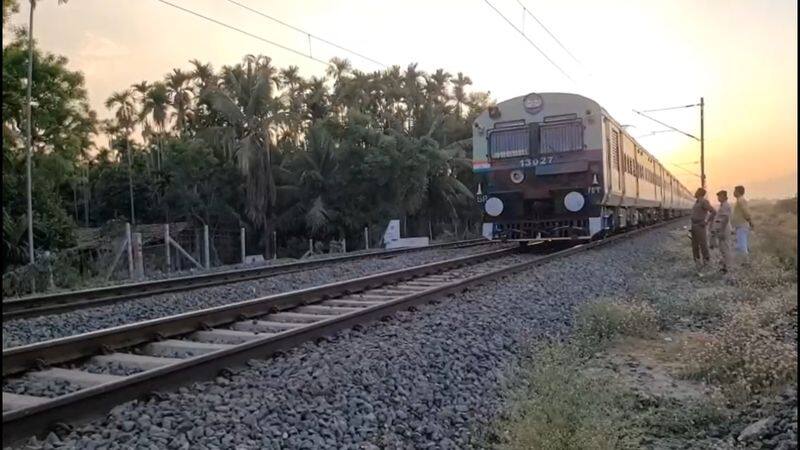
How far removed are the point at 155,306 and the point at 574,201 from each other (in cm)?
907

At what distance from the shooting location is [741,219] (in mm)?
11789

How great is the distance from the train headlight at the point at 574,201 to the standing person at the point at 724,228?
9.12ft

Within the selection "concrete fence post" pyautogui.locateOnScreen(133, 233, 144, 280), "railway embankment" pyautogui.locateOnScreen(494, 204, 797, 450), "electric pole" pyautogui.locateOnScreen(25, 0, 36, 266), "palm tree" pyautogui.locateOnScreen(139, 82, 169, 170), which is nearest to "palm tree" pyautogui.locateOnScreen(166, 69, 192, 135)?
"palm tree" pyautogui.locateOnScreen(139, 82, 169, 170)

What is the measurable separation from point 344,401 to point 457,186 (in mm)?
31388

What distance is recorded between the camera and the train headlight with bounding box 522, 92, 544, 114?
14414 millimetres

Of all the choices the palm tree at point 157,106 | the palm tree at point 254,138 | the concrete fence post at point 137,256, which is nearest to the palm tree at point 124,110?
the palm tree at point 157,106

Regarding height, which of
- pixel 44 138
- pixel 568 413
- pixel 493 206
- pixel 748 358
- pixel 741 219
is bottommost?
pixel 568 413

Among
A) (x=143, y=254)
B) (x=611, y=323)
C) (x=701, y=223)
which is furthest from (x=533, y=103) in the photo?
(x=143, y=254)

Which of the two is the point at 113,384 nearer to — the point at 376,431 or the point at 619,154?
the point at 376,431

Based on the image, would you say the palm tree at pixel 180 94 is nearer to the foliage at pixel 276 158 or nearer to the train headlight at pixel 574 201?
the foliage at pixel 276 158

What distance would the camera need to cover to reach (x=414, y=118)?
39.0m

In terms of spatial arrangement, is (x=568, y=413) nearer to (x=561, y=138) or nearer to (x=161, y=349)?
(x=161, y=349)

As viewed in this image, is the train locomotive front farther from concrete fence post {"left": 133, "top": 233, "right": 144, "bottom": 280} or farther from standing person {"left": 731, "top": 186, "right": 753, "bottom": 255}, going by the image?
concrete fence post {"left": 133, "top": 233, "right": 144, "bottom": 280}

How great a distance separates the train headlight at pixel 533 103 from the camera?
14414 mm
